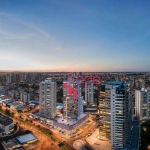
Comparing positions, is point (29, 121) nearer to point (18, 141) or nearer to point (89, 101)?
point (18, 141)

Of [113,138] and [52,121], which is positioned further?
[52,121]

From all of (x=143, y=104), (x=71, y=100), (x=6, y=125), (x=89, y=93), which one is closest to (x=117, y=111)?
(x=71, y=100)

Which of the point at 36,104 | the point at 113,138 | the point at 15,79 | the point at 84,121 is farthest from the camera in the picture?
the point at 15,79

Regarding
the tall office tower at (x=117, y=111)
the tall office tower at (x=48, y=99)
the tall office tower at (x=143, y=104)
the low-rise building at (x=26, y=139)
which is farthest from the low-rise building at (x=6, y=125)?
the tall office tower at (x=143, y=104)

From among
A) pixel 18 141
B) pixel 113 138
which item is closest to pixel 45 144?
pixel 18 141

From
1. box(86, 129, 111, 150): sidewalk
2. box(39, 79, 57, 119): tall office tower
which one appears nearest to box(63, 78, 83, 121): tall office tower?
box(39, 79, 57, 119): tall office tower

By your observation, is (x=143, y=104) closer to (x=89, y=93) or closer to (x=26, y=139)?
(x=89, y=93)

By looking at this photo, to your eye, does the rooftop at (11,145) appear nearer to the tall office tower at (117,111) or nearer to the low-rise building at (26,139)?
the low-rise building at (26,139)

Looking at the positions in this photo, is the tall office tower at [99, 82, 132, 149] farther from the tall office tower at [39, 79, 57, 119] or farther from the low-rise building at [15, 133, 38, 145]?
the tall office tower at [39, 79, 57, 119]
